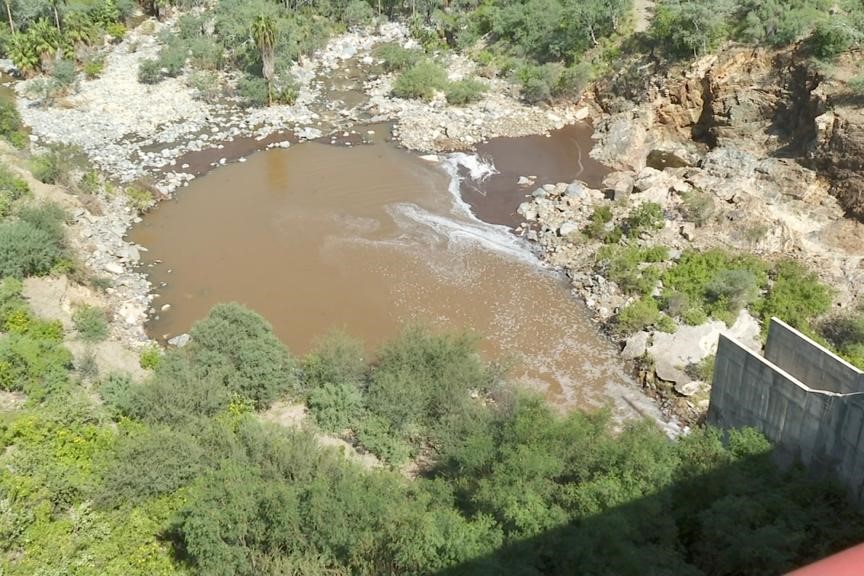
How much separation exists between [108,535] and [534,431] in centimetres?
802

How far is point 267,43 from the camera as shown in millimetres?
33844

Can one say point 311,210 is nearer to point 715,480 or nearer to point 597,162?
point 597,162

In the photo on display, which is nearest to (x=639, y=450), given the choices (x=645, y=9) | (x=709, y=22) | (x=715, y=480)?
(x=715, y=480)

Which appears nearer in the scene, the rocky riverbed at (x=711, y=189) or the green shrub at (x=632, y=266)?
the rocky riverbed at (x=711, y=189)

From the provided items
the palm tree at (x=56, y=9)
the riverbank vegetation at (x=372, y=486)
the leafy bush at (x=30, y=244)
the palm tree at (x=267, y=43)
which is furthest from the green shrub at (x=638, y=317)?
the palm tree at (x=56, y=9)

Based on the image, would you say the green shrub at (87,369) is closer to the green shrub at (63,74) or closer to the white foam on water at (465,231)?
the white foam on water at (465,231)

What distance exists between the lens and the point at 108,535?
1220cm

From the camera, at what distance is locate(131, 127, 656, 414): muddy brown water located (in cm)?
2091

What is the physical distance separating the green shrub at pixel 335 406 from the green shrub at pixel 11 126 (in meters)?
20.9

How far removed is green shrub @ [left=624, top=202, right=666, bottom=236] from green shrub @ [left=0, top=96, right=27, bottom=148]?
25311 millimetres

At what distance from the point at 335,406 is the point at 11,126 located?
2345 cm

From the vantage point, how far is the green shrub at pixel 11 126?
29016mm

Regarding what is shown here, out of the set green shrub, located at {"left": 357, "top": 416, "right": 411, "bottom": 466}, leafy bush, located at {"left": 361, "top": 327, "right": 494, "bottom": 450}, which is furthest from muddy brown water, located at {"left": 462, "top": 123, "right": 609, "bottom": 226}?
green shrub, located at {"left": 357, "top": 416, "right": 411, "bottom": 466}

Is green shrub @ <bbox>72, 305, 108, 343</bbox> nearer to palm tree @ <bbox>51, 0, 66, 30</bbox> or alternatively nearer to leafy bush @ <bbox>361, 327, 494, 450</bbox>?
leafy bush @ <bbox>361, 327, 494, 450</bbox>
